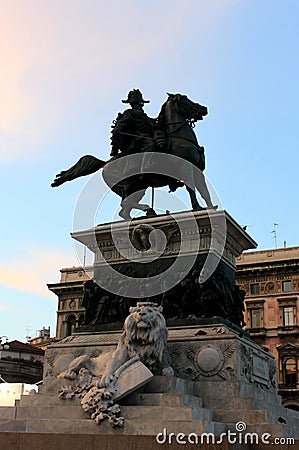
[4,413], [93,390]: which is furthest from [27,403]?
[93,390]

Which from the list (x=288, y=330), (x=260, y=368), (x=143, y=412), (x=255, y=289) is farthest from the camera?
(x=255, y=289)

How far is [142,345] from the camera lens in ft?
34.5

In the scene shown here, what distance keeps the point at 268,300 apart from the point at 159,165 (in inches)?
1444

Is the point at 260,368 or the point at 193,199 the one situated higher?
the point at 193,199

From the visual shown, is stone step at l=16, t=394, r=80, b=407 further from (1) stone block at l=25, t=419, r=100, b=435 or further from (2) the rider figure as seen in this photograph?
(2) the rider figure

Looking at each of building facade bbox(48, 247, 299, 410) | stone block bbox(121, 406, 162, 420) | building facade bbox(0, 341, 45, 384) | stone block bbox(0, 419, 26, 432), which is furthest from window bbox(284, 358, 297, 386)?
stone block bbox(121, 406, 162, 420)

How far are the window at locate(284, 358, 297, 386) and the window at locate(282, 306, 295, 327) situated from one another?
9.28ft

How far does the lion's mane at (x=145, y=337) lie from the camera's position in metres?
10.4

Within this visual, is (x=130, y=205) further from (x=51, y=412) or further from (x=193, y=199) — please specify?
(x=51, y=412)

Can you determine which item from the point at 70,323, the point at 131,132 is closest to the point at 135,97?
the point at 131,132

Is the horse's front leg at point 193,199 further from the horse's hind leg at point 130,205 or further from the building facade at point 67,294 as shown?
the building facade at point 67,294

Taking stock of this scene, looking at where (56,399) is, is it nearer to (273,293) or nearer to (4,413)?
(4,413)

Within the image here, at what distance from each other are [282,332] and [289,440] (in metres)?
40.4

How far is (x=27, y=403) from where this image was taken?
422 inches
